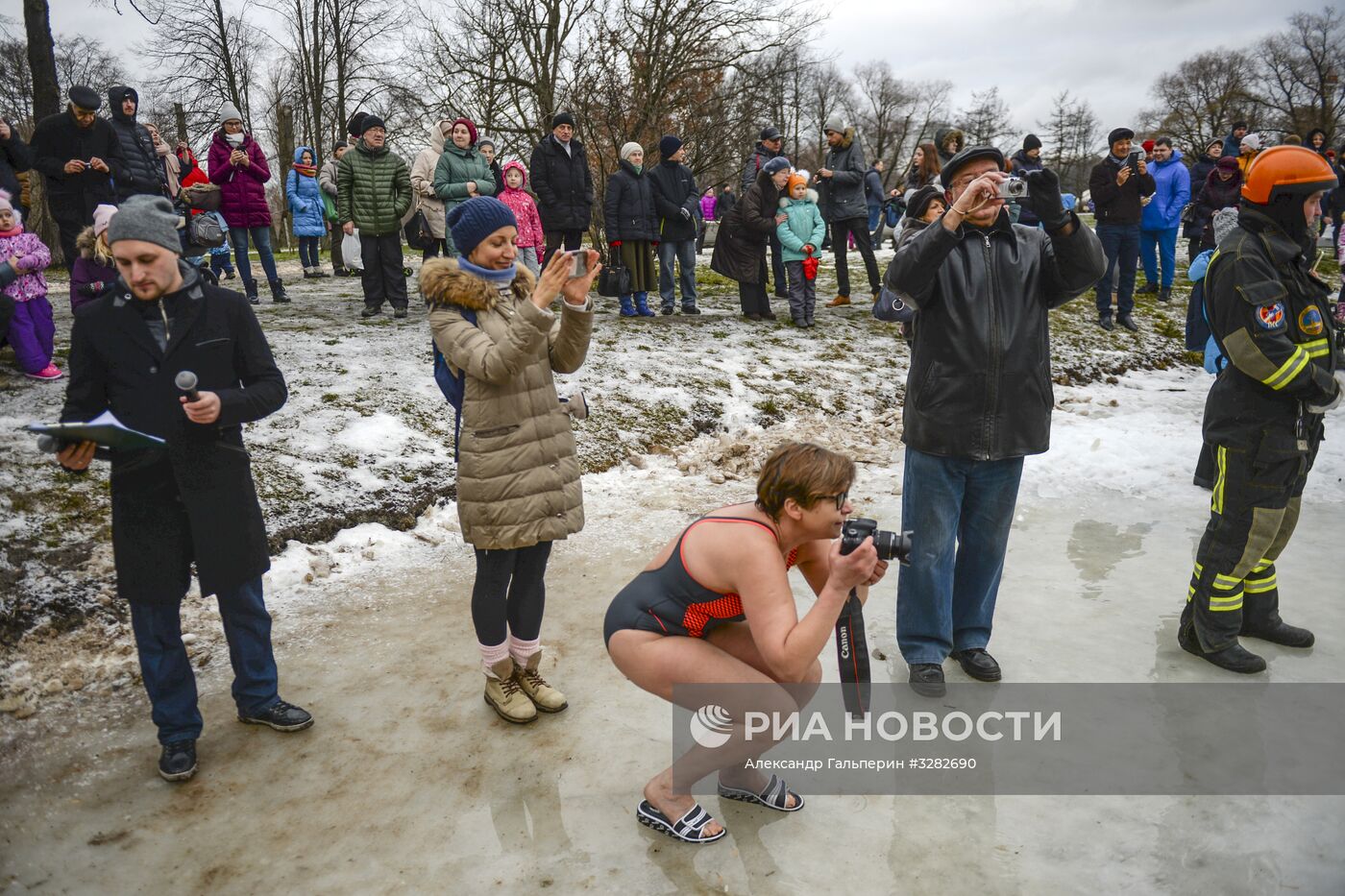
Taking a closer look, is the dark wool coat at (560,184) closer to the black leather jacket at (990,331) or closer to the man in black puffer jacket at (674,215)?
the man in black puffer jacket at (674,215)

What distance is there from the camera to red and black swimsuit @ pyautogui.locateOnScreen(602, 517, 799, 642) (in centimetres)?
270

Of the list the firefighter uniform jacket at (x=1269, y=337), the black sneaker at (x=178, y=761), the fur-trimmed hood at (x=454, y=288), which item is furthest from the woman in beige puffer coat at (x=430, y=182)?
the firefighter uniform jacket at (x=1269, y=337)

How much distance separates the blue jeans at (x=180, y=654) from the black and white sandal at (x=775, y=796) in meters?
1.97

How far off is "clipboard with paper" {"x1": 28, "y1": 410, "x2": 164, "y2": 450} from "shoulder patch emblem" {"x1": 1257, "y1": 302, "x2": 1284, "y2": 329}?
4.19m

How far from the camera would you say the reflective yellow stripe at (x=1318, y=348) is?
11.7 ft

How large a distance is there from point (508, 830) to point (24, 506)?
379cm

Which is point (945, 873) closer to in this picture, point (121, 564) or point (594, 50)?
point (121, 564)

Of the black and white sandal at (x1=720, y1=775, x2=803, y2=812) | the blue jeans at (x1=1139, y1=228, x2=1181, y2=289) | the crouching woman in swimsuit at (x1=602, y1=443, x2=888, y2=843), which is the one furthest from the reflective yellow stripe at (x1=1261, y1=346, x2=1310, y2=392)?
the blue jeans at (x1=1139, y1=228, x2=1181, y2=289)

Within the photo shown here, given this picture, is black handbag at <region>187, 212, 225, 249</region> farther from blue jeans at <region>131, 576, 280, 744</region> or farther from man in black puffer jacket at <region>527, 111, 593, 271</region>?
man in black puffer jacket at <region>527, 111, 593, 271</region>

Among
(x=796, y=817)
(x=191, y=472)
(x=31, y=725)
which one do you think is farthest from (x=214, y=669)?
(x=796, y=817)

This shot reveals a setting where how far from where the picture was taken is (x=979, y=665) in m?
3.77

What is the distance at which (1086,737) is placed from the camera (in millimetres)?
3311

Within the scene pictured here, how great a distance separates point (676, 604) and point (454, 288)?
4.91 feet

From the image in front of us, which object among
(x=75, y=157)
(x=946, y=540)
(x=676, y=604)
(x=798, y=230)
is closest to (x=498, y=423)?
(x=676, y=604)
